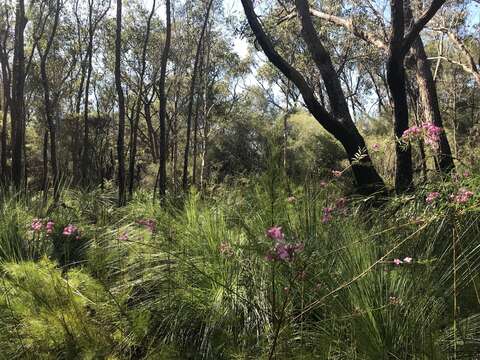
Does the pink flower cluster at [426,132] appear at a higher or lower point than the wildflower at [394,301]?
higher

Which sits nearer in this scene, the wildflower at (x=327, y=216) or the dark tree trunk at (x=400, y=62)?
the wildflower at (x=327, y=216)

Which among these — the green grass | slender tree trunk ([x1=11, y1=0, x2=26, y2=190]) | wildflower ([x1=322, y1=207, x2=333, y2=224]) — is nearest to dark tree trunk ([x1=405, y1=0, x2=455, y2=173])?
the green grass

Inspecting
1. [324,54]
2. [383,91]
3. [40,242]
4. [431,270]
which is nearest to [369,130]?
[383,91]

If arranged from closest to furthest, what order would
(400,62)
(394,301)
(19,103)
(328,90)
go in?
1. (394,301)
2. (400,62)
3. (328,90)
4. (19,103)

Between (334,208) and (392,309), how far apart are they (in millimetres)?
1165

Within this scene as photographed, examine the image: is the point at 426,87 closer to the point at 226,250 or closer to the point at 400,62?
the point at 400,62

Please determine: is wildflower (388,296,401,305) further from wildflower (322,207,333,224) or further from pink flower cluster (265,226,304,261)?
wildflower (322,207,333,224)

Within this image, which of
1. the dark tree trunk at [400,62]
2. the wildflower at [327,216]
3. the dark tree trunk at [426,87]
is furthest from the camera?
the dark tree trunk at [426,87]

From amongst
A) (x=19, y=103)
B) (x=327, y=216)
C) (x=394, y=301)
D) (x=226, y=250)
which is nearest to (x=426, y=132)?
(x=327, y=216)

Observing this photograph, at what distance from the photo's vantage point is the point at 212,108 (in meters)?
32.4

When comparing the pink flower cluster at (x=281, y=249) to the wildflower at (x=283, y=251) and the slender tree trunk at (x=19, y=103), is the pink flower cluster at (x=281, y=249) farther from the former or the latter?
the slender tree trunk at (x=19, y=103)

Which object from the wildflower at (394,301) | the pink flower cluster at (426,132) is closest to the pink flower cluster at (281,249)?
the wildflower at (394,301)

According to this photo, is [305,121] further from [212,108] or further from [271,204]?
[271,204]

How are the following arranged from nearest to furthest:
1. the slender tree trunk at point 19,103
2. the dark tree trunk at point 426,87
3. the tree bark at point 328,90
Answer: the tree bark at point 328,90
the dark tree trunk at point 426,87
the slender tree trunk at point 19,103
